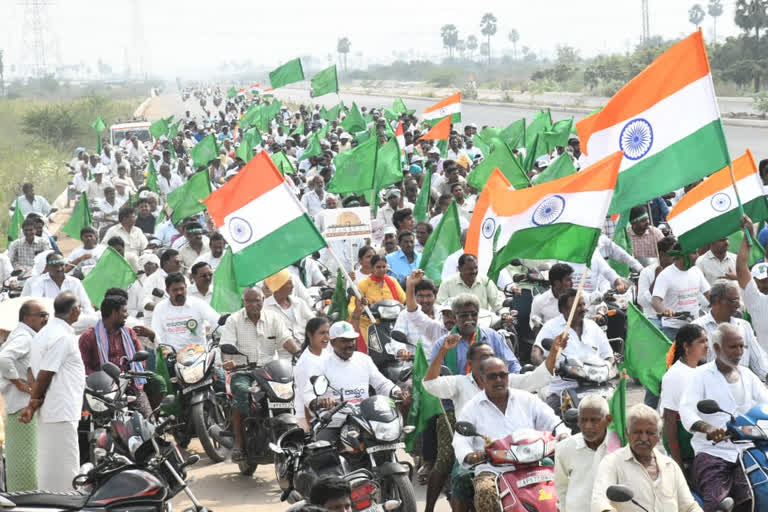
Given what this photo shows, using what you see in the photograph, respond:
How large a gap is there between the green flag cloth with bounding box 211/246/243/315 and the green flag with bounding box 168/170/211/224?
201 inches

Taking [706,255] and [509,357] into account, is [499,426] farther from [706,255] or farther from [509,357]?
[706,255]

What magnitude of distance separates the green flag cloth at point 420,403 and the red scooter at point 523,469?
4.80 ft

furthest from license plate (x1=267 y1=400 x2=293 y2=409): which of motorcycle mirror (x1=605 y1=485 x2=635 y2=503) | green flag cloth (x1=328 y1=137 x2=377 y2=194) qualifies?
green flag cloth (x1=328 y1=137 x2=377 y2=194)

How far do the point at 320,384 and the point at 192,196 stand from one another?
990 cm

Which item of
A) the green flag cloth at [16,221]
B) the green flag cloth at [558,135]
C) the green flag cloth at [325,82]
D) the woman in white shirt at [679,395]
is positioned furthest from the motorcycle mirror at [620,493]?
the green flag cloth at [325,82]

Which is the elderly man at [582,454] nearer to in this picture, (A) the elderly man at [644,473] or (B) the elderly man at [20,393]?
(A) the elderly man at [644,473]

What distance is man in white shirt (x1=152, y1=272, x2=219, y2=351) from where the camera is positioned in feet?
34.6

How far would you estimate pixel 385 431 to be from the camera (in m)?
7.43

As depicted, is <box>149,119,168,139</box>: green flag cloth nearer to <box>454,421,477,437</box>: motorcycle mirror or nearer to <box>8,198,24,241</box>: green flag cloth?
<box>8,198,24,241</box>: green flag cloth

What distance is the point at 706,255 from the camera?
11.2 meters

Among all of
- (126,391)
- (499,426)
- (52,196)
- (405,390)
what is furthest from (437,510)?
(52,196)

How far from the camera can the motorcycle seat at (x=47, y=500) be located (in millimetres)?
6520

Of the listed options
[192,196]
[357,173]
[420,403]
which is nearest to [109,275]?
[192,196]

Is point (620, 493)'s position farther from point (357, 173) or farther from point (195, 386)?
point (357, 173)
